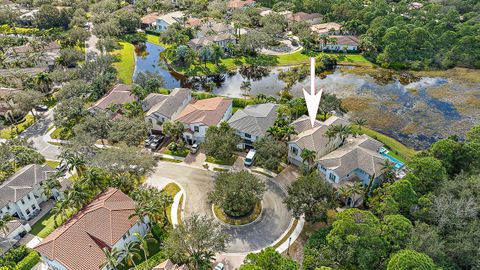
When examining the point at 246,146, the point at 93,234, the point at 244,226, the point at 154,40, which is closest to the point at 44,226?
the point at 93,234

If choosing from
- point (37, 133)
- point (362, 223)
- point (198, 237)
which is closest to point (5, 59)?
point (37, 133)

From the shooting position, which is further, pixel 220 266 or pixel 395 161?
pixel 395 161

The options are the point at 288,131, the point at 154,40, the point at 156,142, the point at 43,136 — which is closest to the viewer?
the point at 288,131

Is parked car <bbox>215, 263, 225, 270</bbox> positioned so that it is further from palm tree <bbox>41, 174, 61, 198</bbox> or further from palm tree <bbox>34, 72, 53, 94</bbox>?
palm tree <bbox>34, 72, 53, 94</bbox>

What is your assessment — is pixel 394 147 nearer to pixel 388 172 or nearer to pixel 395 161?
pixel 395 161

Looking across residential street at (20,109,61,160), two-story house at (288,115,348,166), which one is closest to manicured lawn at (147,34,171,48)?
residential street at (20,109,61,160)

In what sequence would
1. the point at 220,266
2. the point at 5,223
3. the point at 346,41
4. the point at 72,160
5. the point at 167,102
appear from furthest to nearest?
the point at 346,41
the point at 167,102
the point at 72,160
the point at 5,223
the point at 220,266

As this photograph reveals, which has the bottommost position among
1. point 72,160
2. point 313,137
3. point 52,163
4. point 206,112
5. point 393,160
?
point 393,160
